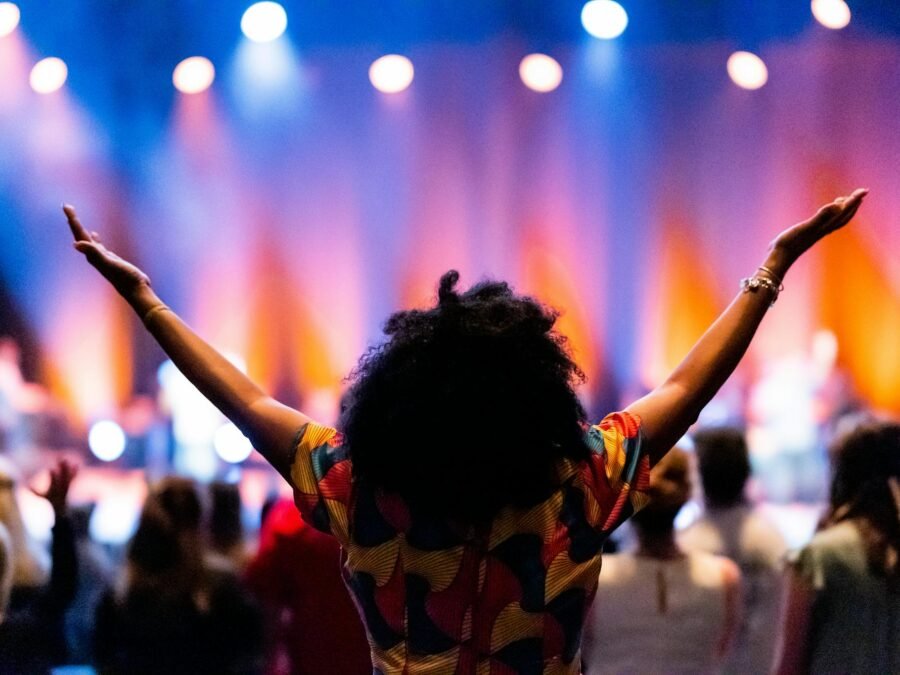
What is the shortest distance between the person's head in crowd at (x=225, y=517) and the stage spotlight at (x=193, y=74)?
384 cm

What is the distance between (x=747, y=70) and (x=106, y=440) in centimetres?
437

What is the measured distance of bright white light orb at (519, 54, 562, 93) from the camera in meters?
6.38

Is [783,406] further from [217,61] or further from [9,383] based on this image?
[9,383]

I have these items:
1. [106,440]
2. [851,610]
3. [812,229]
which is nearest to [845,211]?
[812,229]

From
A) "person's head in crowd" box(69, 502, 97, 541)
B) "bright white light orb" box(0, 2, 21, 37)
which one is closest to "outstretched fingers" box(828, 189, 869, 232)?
"person's head in crowd" box(69, 502, 97, 541)

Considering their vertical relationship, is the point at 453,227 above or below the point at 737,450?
above

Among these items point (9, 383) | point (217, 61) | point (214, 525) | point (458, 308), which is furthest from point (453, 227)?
point (458, 308)

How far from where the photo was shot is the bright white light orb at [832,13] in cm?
607

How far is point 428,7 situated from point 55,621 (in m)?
4.72

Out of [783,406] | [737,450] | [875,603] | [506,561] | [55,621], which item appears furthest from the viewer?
[783,406]

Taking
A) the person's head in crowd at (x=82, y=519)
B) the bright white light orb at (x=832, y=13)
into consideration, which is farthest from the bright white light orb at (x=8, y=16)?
the bright white light orb at (x=832, y=13)

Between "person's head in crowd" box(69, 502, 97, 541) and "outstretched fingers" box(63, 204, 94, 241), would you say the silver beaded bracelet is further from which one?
"person's head in crowd" box(69, 502, 97, 541)

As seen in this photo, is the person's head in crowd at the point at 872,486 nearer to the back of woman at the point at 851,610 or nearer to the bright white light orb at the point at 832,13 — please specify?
the back of woman at the point at 851,610

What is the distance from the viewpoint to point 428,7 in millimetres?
6336
